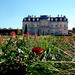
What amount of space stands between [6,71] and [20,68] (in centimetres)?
24

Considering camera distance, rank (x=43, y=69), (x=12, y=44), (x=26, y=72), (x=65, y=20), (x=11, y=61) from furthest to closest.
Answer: (x=65, y=20) → (x=12, y=44) → (x=43, y=69) → (x=11, y=61) → (x=26, y=72)

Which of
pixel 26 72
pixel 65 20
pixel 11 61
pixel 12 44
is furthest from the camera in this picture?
pixel 65 20

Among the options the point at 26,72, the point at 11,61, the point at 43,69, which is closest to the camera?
the point at 26,72

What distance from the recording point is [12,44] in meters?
3.12

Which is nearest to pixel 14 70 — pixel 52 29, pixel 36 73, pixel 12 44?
pixel 36 73

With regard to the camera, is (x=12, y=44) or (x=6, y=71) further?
(x=12, y=44)

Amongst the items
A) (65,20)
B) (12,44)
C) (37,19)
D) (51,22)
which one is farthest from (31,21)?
(12,44)

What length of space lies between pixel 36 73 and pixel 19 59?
13.7 inches

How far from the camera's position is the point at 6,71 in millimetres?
2160

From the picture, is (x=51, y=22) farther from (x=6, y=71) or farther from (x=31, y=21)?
(x=6, y=71)

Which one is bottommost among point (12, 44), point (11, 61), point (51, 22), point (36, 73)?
point (36, 73)

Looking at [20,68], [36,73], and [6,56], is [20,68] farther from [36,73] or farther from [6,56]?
[6,56]

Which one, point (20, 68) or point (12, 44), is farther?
point (12, 44)

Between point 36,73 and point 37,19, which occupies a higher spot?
point 37,19
